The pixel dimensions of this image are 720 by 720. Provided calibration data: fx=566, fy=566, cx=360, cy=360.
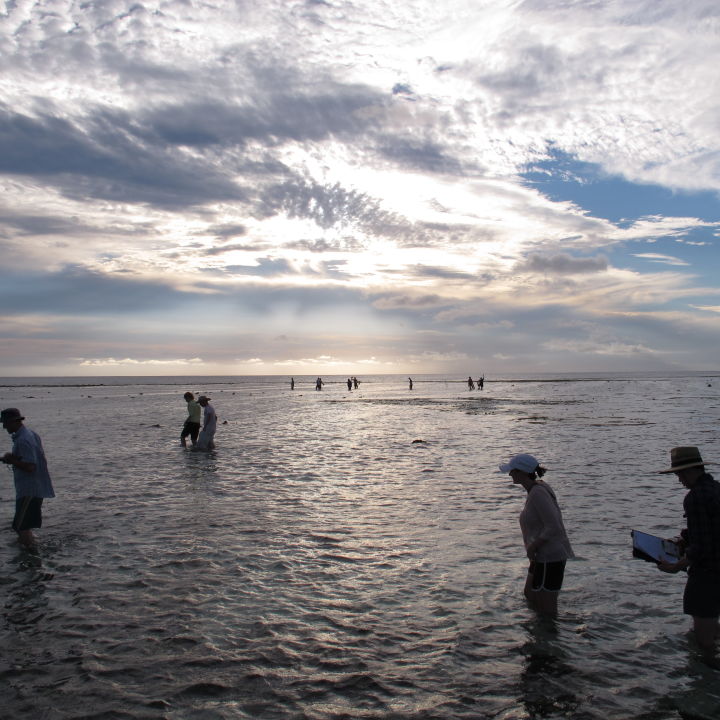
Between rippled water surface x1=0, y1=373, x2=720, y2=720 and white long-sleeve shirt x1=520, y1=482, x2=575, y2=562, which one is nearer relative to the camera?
rippled water surface x1=0, y1=373, x2=720, y2=720

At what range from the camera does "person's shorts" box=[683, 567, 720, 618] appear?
19.1 feet

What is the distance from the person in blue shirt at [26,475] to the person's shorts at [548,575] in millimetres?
8083

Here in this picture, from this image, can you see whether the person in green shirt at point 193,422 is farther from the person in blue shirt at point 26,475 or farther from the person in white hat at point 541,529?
the person in white hat at point 541,529

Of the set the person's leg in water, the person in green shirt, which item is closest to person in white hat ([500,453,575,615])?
the person's leg in water

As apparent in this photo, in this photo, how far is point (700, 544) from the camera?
569cm

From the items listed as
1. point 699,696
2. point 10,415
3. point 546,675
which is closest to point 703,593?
point 699,696

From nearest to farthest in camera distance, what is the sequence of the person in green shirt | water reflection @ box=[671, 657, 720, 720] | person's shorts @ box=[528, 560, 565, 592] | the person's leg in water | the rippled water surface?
water reflection @ box=[671, 657, 720, 720], the rippled water surface, the person's leg in water, person's shorts @ box=[528, 560, 565, 592], the person in green shirt

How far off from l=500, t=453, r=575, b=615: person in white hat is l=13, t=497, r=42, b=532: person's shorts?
27.1 ft

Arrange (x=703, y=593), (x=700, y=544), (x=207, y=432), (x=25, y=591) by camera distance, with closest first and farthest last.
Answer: (x=700, y=544) < (x=703, y=593) < (x=25, y=591) < (x=207, y=432)

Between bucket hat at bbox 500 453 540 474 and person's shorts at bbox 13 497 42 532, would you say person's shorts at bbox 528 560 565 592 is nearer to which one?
bucket hat at bbox 500 453 540 474

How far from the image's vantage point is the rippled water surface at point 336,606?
5594 mm

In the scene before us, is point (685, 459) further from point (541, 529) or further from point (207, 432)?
point (207, 432)

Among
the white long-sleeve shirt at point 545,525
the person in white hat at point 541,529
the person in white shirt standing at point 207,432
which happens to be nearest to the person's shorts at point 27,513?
the person in white hat at point 541,529

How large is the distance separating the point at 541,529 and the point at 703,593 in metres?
1.73
